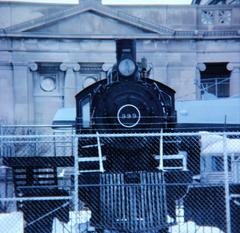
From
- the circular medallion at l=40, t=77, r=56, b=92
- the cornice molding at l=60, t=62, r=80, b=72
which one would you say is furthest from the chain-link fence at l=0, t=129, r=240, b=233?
the circular medallion at l=40, t=77, r=56, b=92

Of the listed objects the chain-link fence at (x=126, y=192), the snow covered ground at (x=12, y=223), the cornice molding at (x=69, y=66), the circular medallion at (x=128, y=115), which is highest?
the cornice molding at (x=69, y=66)

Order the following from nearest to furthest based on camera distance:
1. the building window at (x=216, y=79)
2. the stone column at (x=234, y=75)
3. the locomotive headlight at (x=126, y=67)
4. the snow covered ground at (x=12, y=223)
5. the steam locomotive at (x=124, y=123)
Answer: the steam locomotive at (x=124, y=123) < the snow covered ground at (x=12, y=223) < the locomotive headlight at (x=126, y=67) < the stone column at (x=234, y=75) < the building window at (x=216, y=79)

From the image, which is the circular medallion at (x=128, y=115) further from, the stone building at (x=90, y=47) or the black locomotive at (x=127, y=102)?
the stone building at (x=90, y=47)

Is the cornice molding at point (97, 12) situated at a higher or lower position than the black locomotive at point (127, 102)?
higher

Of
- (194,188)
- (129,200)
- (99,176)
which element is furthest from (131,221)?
(194,188)

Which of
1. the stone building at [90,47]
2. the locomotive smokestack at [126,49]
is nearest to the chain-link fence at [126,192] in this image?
the locomotive smokestack at [126,49]

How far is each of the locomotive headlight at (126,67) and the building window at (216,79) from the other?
634 inches

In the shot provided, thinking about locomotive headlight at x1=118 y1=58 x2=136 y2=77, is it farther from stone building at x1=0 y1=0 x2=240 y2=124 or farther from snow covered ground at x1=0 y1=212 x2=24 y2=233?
stone building at x1=0 y1=0 x2=240 y2=124

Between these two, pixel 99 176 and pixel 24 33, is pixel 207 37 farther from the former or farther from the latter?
pixel 99 176

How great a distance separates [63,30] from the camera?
24.3 meters

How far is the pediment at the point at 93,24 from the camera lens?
23984 mm

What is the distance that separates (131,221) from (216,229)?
2.06 meters

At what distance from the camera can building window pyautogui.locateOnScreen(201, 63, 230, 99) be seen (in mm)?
26234

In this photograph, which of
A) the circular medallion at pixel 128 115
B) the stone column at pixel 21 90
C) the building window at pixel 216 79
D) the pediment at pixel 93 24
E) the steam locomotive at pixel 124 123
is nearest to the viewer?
the steam locomotive at pixel 124 123
